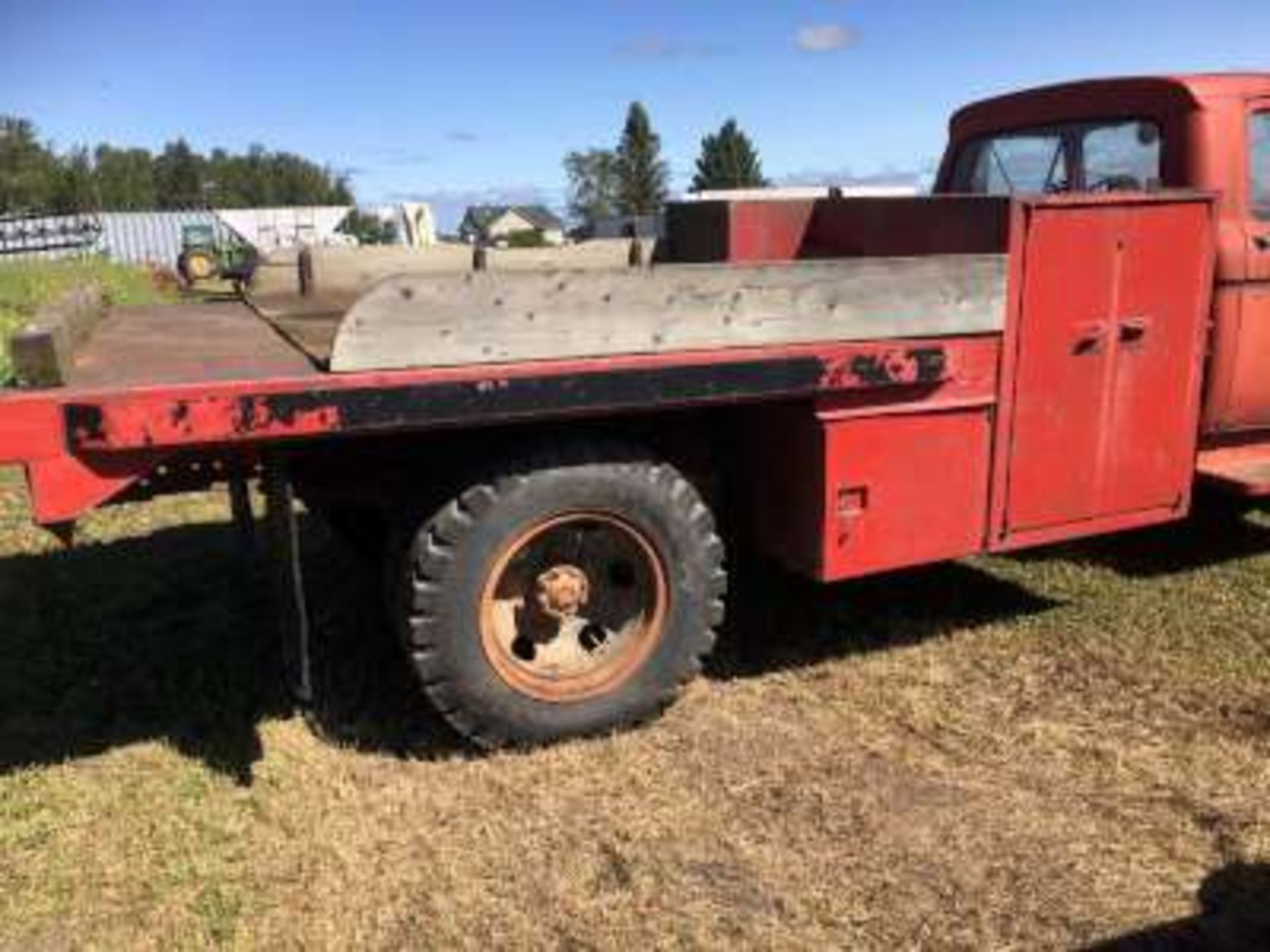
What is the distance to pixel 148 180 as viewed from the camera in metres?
111

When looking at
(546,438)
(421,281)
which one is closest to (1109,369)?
(546,438)

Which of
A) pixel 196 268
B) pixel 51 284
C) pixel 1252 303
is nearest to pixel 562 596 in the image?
pixel 1252 303

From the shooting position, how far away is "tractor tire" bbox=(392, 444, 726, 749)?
3623 millimetres

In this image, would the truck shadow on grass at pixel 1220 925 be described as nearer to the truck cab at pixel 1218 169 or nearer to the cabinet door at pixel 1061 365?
the cabinet door at pixel 1061 365

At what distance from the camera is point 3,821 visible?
11.7 feet

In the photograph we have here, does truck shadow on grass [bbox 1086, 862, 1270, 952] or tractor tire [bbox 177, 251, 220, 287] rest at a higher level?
truck shadow on grass [bbox 1086, 862, 1270, 952]

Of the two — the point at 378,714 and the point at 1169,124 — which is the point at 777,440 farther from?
the point at 1169,124

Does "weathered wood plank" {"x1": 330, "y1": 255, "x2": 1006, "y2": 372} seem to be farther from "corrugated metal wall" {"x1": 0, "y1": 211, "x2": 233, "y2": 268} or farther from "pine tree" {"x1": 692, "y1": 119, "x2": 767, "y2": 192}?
"pine tree" {"x1": 692, "y1": 119, "x2": 767, "y2": 192}

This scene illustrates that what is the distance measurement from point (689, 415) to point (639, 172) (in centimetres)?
9259

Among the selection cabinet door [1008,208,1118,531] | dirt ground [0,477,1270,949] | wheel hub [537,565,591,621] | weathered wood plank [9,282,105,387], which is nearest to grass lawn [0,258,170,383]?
dirt ground [0,477,1270,949]

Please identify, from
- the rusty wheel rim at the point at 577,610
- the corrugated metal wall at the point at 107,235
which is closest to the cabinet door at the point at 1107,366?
the rusty wheel rim at the point at 577,610

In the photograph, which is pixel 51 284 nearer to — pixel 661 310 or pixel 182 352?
pixel 182 352

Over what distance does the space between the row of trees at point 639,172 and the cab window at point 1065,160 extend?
7907cm

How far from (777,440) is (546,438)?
0.79 metres
